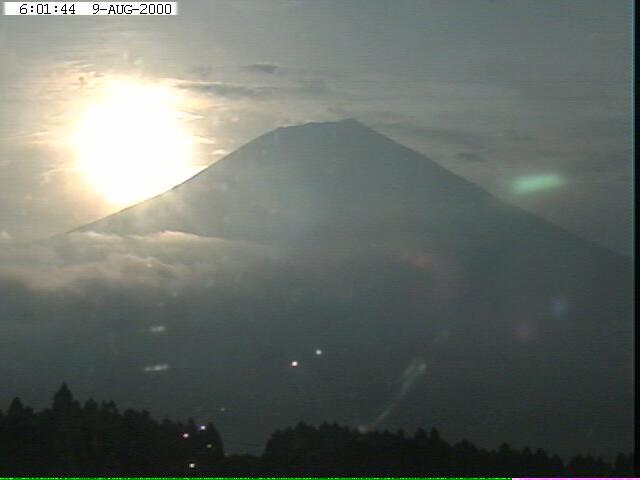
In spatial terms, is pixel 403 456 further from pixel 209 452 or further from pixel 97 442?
pixel 97 442

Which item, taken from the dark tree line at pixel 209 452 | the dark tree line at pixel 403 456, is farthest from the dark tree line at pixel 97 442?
the dark tree line at pixel 403 456

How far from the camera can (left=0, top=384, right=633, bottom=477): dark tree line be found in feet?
10.7

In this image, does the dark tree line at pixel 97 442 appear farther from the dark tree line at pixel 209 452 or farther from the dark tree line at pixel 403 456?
the dark tree line at pixel 403 456

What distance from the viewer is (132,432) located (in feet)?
11.0

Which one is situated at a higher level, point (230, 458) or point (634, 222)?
point (634, 222)

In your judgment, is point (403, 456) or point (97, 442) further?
point (97, 442)

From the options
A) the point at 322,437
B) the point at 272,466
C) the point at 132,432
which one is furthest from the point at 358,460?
the point at 132,432

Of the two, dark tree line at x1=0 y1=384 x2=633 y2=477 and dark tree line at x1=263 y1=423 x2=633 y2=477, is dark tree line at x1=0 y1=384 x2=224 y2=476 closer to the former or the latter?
dark tree line at x1=0 y1=384 x2=633 y2=477

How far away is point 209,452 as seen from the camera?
329 centimetres

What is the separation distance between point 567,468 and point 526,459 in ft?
0.67

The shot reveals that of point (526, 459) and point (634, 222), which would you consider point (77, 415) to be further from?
point (634, 222)

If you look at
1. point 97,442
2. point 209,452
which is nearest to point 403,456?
point 209,452

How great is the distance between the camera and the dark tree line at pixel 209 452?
3258 mm

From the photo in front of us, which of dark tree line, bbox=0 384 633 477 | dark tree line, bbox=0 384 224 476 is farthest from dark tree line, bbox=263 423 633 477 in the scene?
dark tree line, bbox=0 384 224 476
